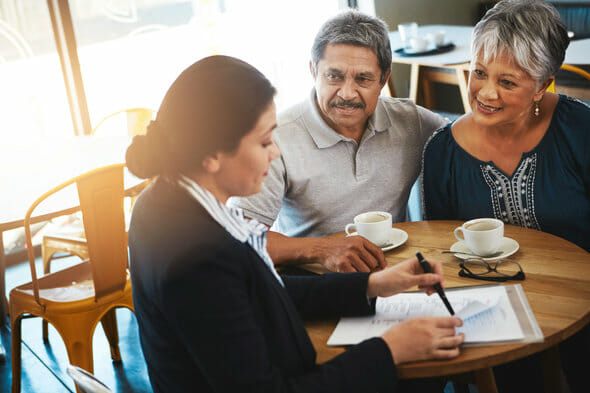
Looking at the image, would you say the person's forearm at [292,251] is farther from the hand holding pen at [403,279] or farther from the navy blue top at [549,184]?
the navy blue top at [549,184]

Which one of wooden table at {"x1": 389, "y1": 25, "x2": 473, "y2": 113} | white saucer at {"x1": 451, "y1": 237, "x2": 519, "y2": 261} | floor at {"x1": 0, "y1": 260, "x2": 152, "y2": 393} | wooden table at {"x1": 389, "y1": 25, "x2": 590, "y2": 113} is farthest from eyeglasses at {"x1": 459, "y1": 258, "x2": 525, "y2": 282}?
wooden table at {"x1": 389, "y1": 25, "x2": 473, "y2": 113}

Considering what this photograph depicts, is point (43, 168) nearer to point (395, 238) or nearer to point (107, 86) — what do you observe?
point (107, 86)

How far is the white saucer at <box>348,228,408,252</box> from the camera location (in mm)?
1522

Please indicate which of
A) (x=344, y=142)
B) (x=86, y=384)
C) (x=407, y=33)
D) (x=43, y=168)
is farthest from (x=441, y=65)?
(x=86, y=384)

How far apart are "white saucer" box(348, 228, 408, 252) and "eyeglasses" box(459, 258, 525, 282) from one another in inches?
7.2

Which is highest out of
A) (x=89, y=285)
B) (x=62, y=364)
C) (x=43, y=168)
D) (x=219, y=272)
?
(x=219, y=272)

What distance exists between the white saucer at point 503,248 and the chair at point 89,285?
3.65 ft

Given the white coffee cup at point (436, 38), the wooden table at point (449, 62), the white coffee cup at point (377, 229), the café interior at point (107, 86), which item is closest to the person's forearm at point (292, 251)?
the white coffee cup at point (377, 229)

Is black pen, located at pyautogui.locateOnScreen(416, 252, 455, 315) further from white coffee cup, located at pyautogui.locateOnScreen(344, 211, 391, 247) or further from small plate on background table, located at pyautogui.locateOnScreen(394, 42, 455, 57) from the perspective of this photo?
small plate on background table, located at pyautogui.locateOnScreen(394, 42, 455, 57)

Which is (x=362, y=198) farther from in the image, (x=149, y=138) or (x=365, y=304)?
(x=149, y=138)

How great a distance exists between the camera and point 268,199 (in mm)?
1826

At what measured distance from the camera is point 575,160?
167cm

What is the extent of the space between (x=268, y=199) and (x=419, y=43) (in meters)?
2.65

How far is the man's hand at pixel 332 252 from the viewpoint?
1431mm
